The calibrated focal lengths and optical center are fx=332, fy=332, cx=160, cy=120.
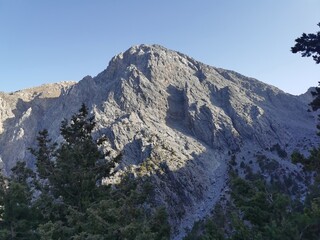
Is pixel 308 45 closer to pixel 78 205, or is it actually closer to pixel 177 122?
pixel 78 205

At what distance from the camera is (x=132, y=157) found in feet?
335

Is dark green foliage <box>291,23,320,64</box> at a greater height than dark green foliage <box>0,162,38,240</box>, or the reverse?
dark green foliage <box>291,23,320,64</box>

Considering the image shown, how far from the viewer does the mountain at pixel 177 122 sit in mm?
97562

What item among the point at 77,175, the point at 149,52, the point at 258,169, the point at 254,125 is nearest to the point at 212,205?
the point at 258,169

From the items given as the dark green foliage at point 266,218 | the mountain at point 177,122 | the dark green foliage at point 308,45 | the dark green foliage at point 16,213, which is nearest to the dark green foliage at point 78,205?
the dark green foliage at point 16,213

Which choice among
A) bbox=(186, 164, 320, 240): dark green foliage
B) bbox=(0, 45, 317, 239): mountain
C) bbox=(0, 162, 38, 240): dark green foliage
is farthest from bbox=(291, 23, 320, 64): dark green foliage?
bbox=(0, 45, 317, 239): mountain

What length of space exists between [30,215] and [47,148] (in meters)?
7.28

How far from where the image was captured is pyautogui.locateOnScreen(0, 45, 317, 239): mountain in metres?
97.6

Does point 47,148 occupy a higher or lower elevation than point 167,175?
higher

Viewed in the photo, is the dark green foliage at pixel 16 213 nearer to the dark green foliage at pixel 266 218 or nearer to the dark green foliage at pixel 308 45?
the dark green foliage at pixel 266 218

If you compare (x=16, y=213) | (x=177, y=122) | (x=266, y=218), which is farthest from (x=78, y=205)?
(x=177, y=122)

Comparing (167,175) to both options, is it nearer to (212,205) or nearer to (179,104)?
(212,205)

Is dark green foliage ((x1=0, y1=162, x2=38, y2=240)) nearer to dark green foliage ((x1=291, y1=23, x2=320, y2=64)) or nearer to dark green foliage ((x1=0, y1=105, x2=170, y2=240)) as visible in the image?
dark green foliage ((x1=0, y1=105, x2=170, y2=240))

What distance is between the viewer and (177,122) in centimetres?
13425
